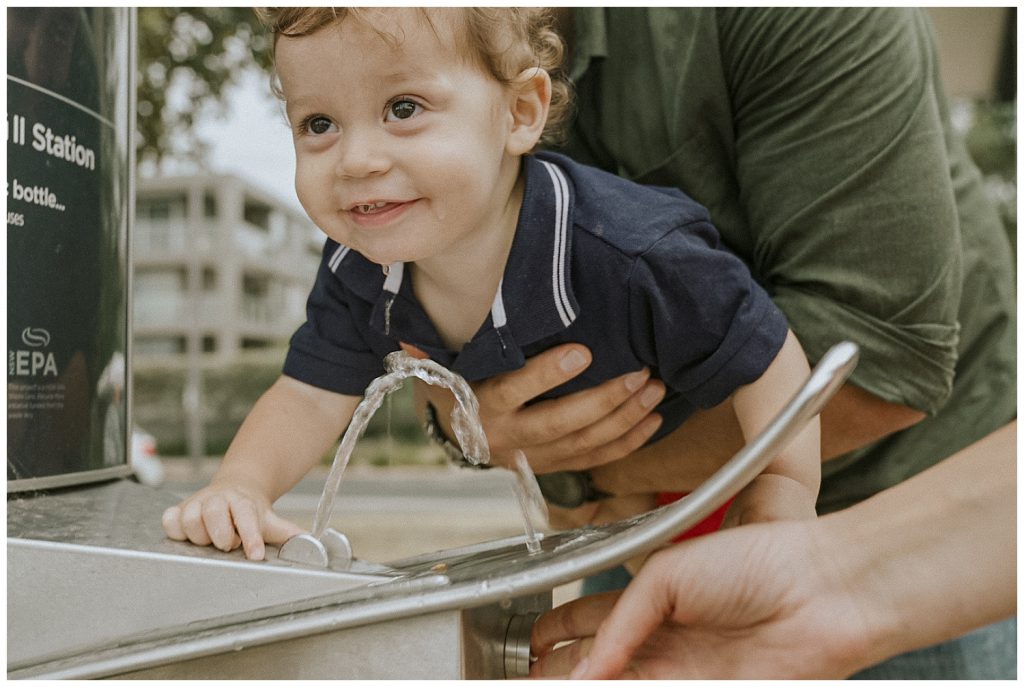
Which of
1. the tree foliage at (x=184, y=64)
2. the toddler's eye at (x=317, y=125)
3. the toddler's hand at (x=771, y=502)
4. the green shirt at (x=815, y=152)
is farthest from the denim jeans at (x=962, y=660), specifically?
the tree foliage at (x=184, y=64)

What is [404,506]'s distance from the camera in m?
6.92

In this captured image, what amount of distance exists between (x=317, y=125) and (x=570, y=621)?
52 cm

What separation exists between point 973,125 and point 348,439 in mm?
9150

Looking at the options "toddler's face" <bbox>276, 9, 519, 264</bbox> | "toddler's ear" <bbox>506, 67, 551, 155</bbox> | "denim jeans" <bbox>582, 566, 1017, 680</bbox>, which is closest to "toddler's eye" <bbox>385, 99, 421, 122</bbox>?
"toddler's face" <bbox>276, 9, 519, 264</bbox>

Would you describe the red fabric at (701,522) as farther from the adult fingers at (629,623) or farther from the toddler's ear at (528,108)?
the toddler's ear at (528,108)

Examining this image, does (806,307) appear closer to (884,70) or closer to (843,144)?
(843,144)

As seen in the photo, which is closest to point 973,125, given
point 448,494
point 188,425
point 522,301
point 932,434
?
point 448,494

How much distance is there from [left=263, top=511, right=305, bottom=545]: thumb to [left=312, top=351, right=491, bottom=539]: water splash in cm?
3

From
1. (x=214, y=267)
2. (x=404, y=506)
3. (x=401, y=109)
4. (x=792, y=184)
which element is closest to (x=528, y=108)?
(x=401, y=109)

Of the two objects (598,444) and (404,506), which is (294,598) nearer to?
(598,444)

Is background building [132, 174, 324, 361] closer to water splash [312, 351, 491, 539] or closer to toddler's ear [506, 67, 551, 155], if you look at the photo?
water splash [312, 351, 491, 539]

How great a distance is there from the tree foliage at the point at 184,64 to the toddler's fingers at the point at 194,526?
1857mm

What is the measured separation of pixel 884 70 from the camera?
1185 millimetres

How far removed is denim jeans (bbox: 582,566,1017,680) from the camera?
56.2 inches
